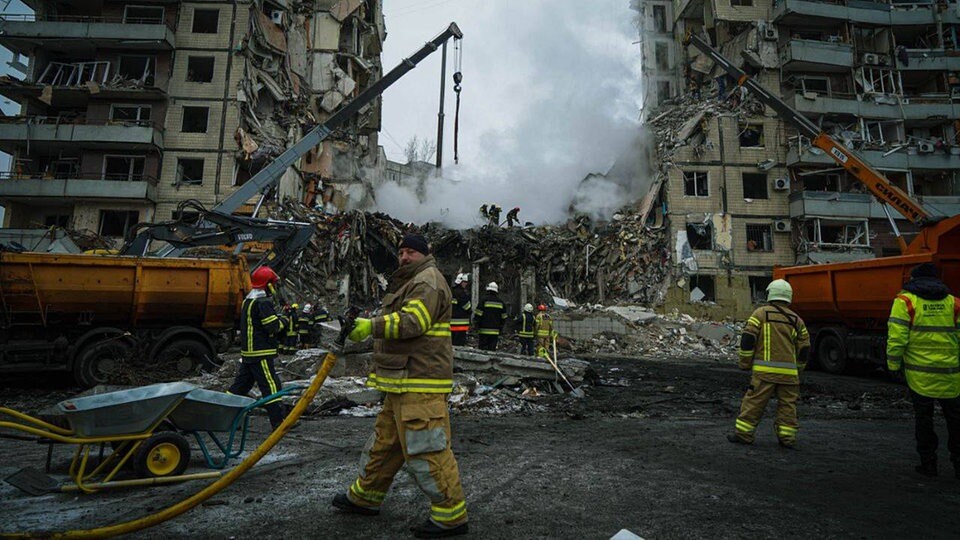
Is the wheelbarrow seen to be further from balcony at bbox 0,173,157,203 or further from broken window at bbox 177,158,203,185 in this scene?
broken window at bbox 177,158,203,185

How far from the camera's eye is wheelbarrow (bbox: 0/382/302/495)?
3029mm

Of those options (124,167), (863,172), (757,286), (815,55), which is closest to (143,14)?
(124,167)

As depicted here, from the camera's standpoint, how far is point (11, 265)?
7273 mm

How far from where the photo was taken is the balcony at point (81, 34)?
66.7 feet

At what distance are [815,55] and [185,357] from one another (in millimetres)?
29032

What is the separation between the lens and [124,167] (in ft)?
69.2

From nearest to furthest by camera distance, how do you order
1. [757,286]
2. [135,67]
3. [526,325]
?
[526,325], [135,67], [757,286]

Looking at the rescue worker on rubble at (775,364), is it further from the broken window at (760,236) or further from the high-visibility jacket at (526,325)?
→ the broken window at (760,236)

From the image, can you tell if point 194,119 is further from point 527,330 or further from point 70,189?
point 527,330

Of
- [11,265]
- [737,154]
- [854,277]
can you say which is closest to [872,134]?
[737,154]

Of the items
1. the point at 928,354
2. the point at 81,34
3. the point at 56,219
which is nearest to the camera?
the point at 928,354

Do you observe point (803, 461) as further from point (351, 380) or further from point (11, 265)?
point (11, 265)

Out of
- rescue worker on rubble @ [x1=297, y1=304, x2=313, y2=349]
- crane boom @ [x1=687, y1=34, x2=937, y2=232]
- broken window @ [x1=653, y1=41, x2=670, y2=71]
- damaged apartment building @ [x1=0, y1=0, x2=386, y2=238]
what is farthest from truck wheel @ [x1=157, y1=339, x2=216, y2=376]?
broken window @ [x1=653, y1=41, x2=670, y2=71]

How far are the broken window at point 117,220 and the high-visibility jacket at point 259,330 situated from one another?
19.7 meters
